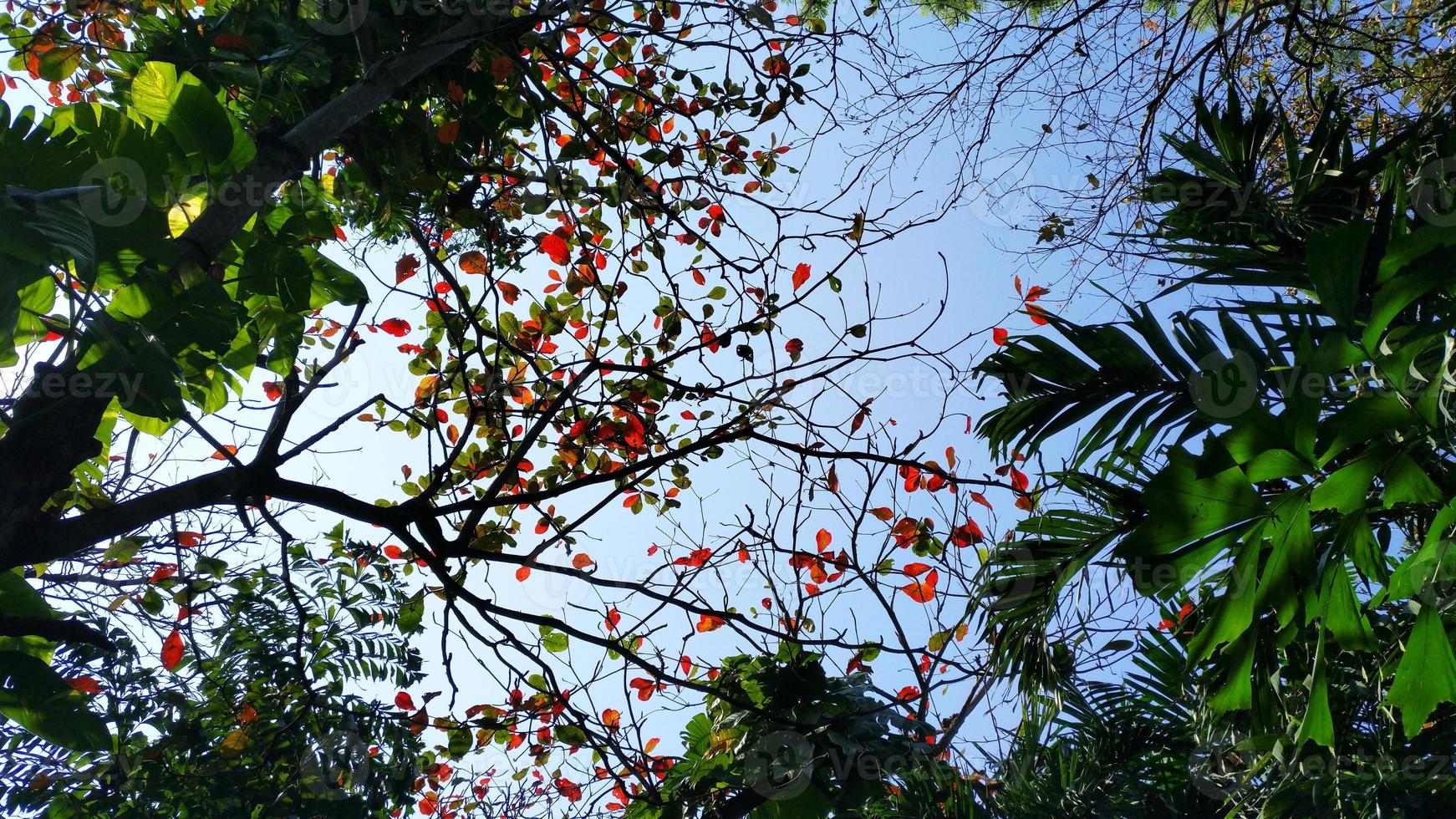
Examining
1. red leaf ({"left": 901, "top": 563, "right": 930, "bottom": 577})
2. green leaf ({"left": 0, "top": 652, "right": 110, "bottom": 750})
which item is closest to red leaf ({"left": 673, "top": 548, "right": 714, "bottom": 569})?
red leaf ({"left": 901, "top": 563, "right": 930, "bottom": 577})

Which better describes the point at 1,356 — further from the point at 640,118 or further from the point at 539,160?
the point at 640,118

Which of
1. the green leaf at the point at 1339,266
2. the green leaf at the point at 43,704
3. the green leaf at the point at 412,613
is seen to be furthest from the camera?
the green leaf at the point at 412,613

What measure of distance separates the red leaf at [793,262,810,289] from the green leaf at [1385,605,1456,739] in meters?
2.46

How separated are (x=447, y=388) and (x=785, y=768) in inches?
90.5

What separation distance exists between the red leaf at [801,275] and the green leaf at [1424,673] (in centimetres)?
246

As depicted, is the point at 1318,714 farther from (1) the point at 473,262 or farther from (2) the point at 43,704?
(2) the point at 43,704

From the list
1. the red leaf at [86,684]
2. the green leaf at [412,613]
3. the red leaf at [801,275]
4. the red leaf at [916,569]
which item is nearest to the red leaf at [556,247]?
the red leaf at [801,275]

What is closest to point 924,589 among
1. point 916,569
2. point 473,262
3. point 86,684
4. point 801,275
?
point 916,569

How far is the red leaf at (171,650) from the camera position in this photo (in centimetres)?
354

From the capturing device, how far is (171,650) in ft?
11.7

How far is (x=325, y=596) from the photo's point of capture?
407 cm

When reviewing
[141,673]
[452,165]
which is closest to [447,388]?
[452,165]

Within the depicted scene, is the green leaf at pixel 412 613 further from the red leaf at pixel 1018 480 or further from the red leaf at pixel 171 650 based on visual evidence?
the red leaf at pixel 1018 480

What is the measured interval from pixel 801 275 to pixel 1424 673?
256cm
